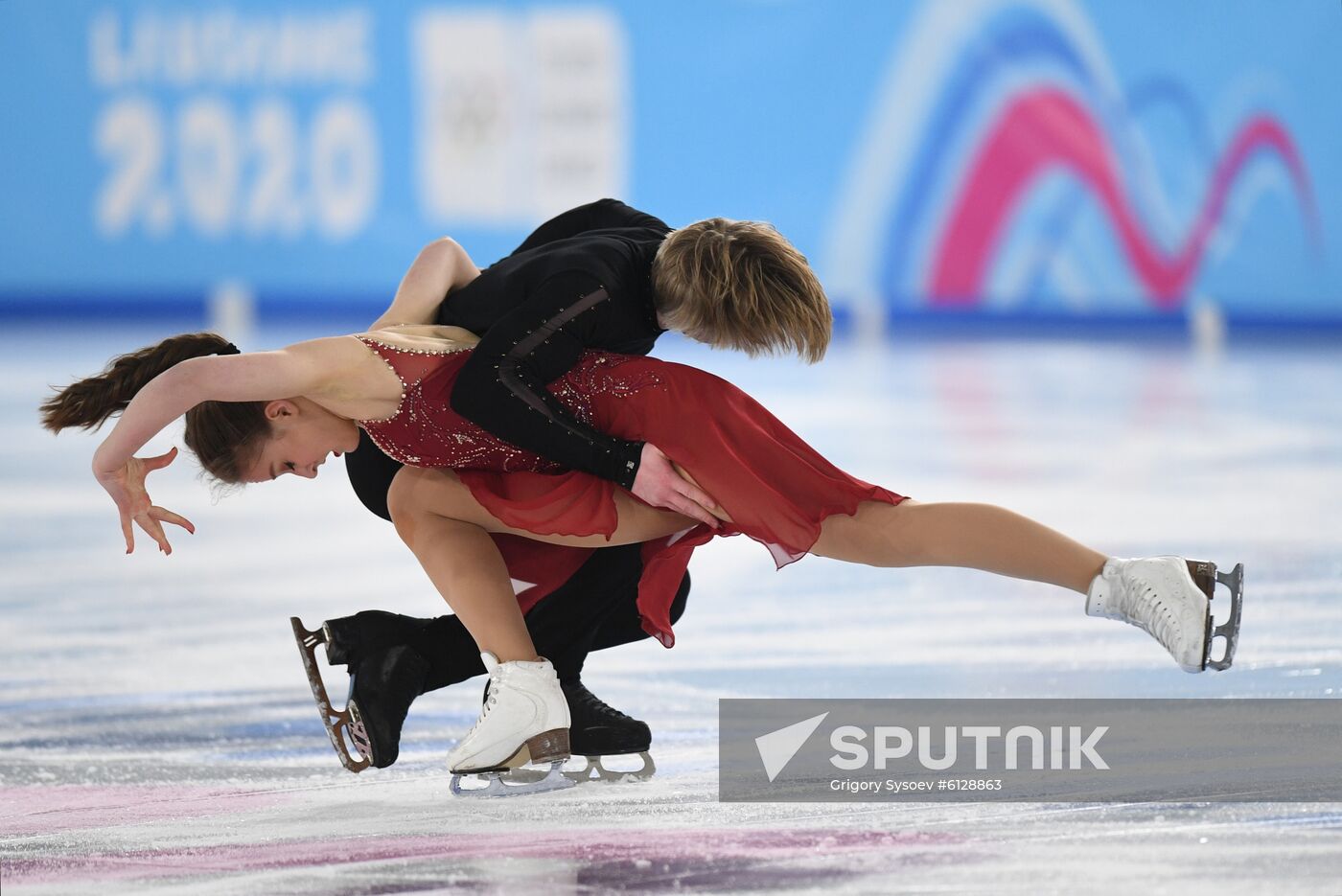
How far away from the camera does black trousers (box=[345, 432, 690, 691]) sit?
2.36 m

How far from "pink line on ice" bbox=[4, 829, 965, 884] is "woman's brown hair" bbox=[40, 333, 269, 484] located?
1.99 feet

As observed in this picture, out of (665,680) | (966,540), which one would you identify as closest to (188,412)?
(665,680)

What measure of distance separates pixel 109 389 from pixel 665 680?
3.42ft

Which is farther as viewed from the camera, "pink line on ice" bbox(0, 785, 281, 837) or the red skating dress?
the red skating dress

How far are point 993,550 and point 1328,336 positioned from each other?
7.94 m

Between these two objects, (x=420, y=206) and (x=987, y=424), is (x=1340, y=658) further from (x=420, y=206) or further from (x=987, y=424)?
(x=420, y=206)

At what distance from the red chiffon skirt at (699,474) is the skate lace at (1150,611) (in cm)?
35

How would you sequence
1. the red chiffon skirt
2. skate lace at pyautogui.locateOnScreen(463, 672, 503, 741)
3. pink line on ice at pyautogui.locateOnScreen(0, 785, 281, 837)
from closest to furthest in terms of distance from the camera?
pink line on ice at pyautogui.locateOnScreen(0, 785, 281, 837) < skate lace at pyautogui.locateOnScreen(463, 672, 503, 741) < the red chiffon skirt

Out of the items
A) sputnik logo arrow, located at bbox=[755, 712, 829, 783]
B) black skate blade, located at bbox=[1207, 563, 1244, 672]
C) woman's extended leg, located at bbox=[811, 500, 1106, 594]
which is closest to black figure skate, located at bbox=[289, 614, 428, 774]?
sputnik logo arrow, located at bbox=[755, 712, 829, 783]

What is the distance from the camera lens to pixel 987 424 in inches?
225

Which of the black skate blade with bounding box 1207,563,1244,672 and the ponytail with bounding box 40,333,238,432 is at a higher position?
the ponytail with bounding box 40,333,238,432

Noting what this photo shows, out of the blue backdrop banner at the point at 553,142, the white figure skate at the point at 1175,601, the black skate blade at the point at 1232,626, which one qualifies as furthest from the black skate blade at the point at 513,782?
the blue backdrop banner at the point at 553,142

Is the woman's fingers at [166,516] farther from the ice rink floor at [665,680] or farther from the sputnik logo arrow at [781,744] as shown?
the sputnik logo arrow at [781,744]

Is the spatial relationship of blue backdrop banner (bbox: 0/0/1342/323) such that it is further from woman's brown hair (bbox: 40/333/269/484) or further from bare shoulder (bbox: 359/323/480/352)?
woman's brown hair (bbox: 40/333/269/484)
